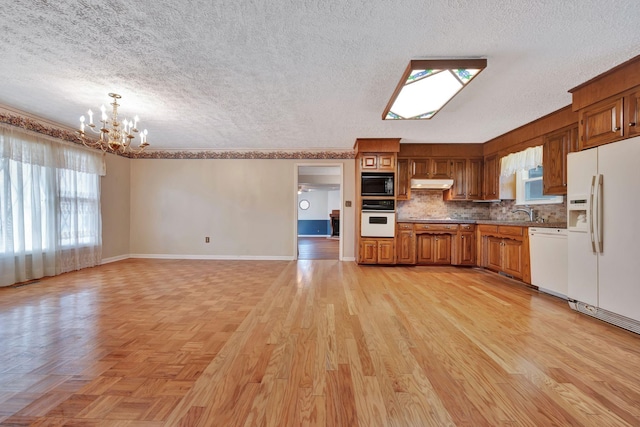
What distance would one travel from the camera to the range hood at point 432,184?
17.6ft

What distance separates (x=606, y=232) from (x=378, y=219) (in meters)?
3.11

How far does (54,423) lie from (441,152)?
234 inches

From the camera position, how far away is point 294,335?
2.20 m

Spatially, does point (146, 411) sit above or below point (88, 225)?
below

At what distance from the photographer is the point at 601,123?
2.66 m

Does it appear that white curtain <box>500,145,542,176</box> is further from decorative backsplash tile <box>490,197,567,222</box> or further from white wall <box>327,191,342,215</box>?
white wall <box>327,191,342,215</box>

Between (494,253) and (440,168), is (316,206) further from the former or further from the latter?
(494,253)

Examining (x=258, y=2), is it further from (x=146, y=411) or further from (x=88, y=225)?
(x=88, y=225)

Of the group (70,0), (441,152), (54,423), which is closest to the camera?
(54,423)

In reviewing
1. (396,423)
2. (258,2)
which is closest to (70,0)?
(258,2)

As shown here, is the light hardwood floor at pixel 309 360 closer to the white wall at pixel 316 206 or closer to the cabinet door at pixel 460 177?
the cabinet door at pixel 460 177

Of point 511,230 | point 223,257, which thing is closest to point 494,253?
point 511,230

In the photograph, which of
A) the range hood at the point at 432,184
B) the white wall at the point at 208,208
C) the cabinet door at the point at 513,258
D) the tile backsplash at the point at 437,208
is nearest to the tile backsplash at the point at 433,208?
the tile backsplash at the point at 437,208

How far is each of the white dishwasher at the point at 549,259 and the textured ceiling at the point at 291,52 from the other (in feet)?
5.45
